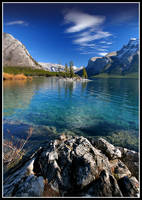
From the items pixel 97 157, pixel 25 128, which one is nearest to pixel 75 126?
pixel 25 128

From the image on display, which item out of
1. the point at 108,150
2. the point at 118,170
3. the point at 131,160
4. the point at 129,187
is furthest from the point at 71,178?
the point at 131,160

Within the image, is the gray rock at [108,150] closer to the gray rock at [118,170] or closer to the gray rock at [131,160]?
the gray rock at [118,170]

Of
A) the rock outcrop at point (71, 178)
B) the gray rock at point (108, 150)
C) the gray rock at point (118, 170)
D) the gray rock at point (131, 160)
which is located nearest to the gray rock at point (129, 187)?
the rock outcrop at point (71, 178)

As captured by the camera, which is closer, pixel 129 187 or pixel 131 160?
pixel 129 187

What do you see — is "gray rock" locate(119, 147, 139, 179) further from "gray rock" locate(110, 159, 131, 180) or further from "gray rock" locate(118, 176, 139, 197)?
"gray rock" locate(118, 176, 139, 197)

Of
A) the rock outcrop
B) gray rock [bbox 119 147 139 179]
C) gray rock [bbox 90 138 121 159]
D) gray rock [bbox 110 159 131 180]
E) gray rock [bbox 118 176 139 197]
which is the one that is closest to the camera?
the rock outcrop

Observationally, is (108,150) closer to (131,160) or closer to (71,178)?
(131,160)

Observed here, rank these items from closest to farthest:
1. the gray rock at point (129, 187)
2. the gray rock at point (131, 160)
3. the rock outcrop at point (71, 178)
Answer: the rock outcrop at point (71, 178)
the gray rock at point (129, 187)
the gray rock at point (131, 160)

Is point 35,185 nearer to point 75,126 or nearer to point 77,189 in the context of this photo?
point 77,189

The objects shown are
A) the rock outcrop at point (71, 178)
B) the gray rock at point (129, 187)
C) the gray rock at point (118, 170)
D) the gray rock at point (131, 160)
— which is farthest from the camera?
the gray rock at point (131, 160)

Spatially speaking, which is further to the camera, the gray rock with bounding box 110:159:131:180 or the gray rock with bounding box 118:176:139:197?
the gray rock with bounding box 110:159:131:180

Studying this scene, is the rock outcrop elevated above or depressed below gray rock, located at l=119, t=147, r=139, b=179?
above

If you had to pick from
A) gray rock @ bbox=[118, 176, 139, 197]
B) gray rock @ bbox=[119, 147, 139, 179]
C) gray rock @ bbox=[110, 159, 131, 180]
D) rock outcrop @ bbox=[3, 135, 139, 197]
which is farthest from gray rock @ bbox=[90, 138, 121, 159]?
gray rock @ bbox=[118, 176, 139, 197]

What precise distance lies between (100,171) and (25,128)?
35.3 ft
